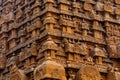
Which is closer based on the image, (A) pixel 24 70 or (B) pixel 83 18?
(A) pixel 24 70

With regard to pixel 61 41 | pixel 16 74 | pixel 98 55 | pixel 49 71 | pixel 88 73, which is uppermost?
pixel 61 41

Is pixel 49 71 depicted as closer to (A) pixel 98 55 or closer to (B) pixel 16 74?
(B) pixel 16 74

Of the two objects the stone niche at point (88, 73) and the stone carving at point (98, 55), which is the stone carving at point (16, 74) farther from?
the stone carving at point (98, 55)

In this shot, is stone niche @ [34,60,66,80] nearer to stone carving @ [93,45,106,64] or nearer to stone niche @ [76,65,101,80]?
stone niche @ [76,65,101,80]

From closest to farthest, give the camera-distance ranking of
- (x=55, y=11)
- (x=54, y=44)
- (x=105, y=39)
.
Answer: (x=54, y=44), (x=55, y=11), (x=105, y=39)

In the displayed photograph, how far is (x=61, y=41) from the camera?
47.1ft

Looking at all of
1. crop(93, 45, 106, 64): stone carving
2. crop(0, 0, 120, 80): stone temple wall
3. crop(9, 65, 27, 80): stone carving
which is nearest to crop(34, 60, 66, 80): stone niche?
crop(0, 0, 120, 80): stone temple wall

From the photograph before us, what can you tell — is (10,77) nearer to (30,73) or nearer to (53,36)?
(30,73)

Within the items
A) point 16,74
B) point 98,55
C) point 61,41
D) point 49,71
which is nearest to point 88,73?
point 98,55

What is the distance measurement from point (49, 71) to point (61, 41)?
187 centimetres

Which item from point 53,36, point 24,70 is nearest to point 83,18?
point 53,36

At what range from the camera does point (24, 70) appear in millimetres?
14469

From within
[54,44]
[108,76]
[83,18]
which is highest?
[83,18]

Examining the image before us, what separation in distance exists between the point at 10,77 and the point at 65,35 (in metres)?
2.63
